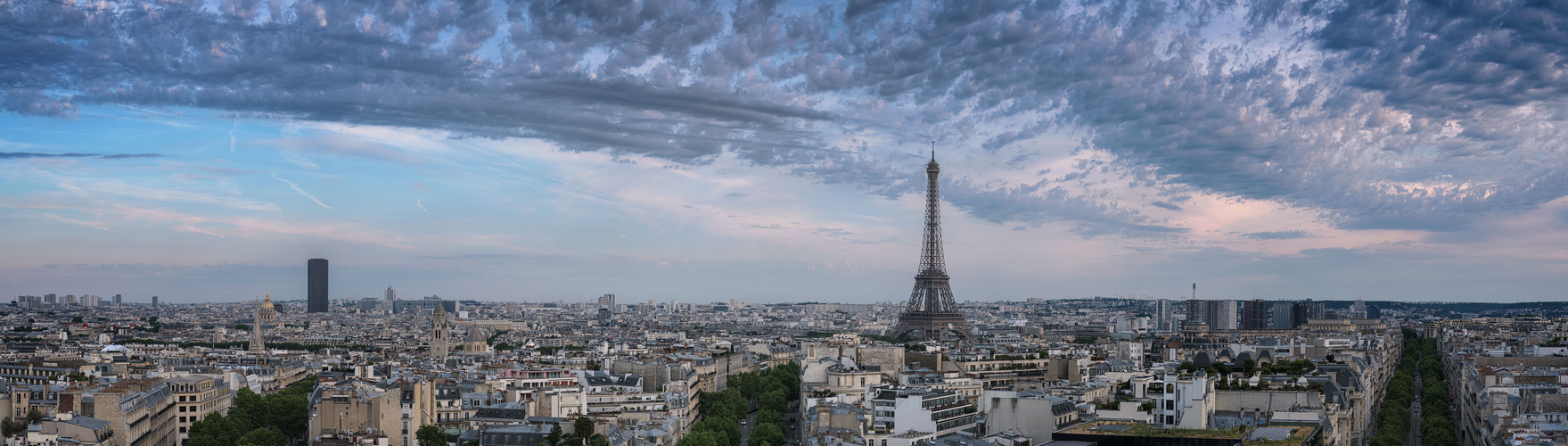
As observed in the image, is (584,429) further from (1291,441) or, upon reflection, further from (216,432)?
(1291,441)

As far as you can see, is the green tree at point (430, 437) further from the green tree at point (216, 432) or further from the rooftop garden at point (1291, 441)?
the rooftop garden at point (1291, 441)

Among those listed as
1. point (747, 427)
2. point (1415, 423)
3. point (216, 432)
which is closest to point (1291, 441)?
point (747, 427)

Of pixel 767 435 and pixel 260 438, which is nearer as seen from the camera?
pixel 260 438

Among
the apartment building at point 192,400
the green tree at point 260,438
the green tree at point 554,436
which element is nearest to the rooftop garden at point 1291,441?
the green tree at point 554,436

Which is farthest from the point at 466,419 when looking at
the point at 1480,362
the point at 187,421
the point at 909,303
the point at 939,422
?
the point at 909,303

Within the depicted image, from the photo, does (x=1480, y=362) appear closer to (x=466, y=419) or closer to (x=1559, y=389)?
(x=1559, y=389)

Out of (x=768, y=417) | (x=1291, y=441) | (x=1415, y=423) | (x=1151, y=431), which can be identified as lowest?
(x=1415, y=423)
